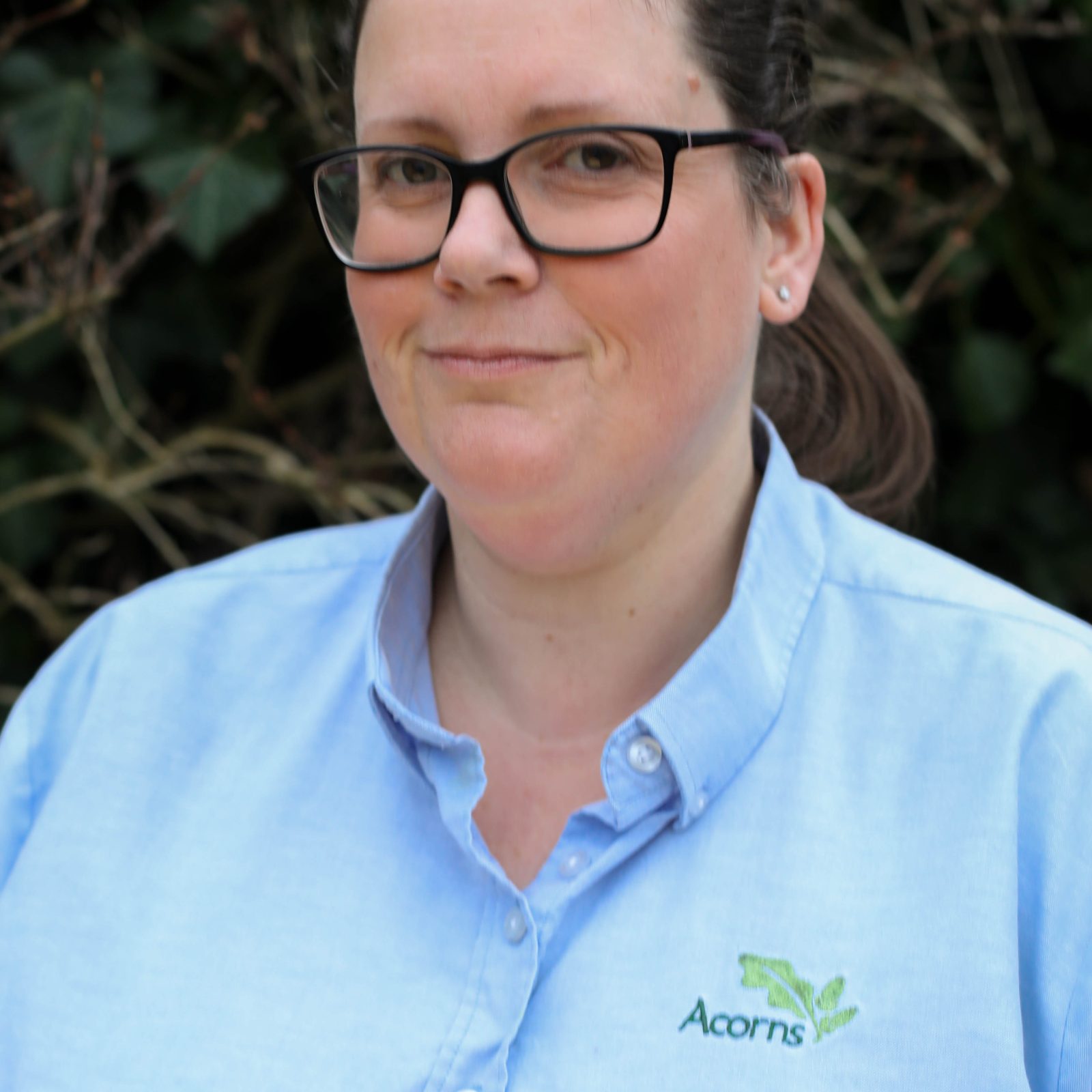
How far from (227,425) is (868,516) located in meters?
1.46

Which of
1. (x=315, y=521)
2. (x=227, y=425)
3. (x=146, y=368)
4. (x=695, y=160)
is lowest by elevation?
(x=315, y=521)

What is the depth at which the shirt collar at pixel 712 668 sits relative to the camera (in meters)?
1.31

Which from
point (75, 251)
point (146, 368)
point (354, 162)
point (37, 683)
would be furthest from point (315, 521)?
point (354, 162)

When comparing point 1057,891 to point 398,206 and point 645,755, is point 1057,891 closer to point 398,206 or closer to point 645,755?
point 645,755

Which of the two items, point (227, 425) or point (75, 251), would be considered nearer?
point (75, 251)

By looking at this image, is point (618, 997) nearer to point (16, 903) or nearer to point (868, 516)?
point (16, 903)

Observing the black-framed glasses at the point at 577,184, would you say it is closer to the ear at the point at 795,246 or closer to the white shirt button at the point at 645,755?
the ear at the point at 795,246

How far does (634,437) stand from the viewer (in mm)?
1314

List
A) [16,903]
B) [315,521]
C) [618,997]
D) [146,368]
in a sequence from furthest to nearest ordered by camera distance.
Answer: [315,521]
[146,368]
[16,903]
[618,997]

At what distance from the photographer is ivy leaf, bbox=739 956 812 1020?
46.6 inches

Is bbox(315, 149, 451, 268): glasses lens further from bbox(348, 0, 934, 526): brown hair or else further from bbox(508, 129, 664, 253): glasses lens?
bbox(348, 0, 934, 526): brown hair

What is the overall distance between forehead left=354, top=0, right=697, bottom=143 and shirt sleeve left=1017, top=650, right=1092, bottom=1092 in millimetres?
690

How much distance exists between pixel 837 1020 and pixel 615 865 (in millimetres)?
248

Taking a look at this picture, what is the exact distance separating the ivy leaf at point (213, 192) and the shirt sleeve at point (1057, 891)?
5.19 ft
